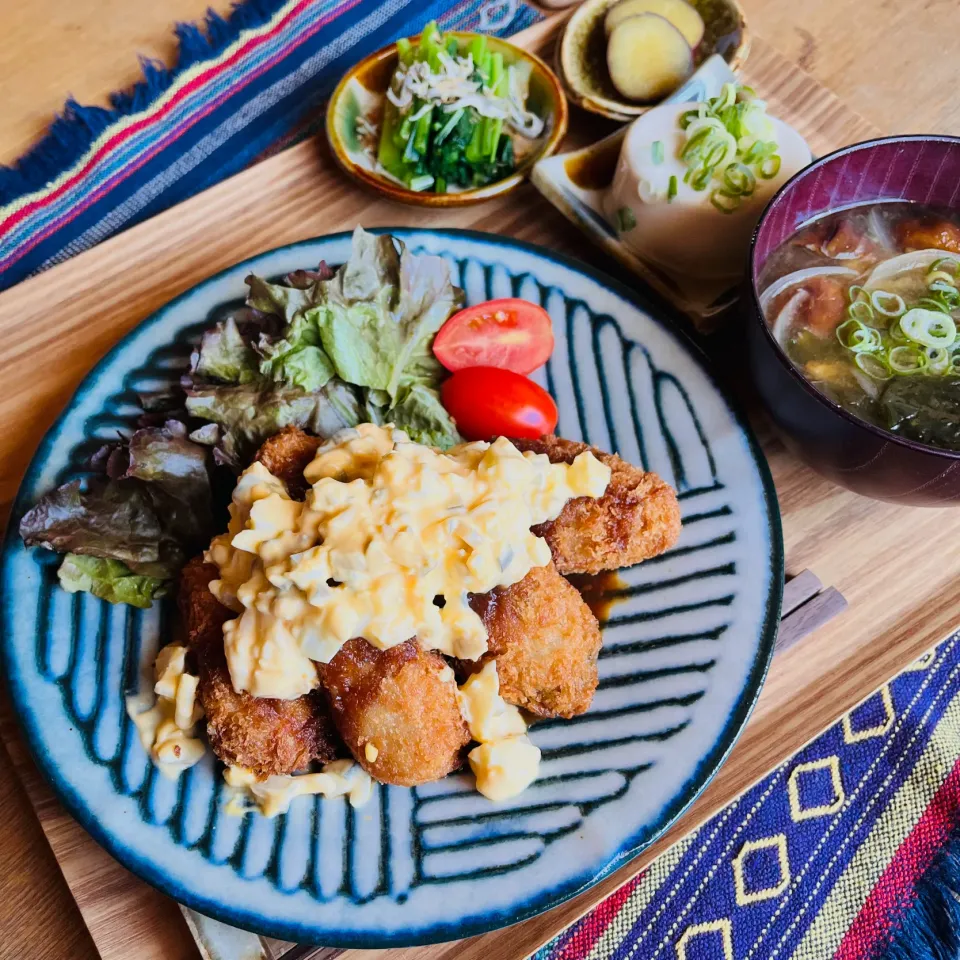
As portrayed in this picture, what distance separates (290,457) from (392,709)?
23.8 inches

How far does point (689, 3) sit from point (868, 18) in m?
0.68

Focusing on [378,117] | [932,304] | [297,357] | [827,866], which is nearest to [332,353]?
[297,357]

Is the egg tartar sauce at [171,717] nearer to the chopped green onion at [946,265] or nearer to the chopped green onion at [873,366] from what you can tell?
the chopped green onion at [873,366]

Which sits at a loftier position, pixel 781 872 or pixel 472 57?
pixel 472 57

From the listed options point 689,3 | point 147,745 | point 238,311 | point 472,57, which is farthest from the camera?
point 689,3

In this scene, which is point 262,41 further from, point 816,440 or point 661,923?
point 661,923

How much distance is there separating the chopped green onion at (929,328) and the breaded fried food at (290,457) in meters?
1.36

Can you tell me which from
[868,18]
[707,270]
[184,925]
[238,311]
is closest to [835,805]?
[707,270]

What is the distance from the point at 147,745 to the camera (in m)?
1.75

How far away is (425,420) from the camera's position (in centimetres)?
211

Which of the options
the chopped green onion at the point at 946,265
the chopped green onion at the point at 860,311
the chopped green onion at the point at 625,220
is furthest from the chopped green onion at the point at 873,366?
the chopped green onion at the point at 625,220

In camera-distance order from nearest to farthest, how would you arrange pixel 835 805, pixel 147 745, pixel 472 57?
1. pixel 147 745
2. pixel 835 805
3. pixel 472 57

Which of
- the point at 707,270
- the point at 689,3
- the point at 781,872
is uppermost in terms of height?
the point at 689,3

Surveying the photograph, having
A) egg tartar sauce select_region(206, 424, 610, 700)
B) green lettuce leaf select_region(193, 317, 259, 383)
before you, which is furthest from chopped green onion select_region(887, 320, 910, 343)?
green lettuce leaf select_region(193, 317, 259, 383)
